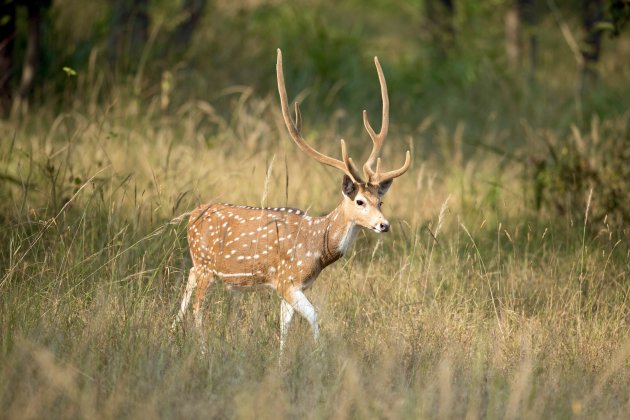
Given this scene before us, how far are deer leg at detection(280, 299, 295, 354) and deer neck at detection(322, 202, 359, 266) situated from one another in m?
0.40

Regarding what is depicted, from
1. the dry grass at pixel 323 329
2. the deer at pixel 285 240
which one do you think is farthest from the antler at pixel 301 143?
the dry grass at pixel 323 329

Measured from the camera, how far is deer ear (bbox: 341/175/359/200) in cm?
629

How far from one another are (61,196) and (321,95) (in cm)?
572

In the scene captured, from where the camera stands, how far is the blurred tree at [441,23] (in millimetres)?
16031

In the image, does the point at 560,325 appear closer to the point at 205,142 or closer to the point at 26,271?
the point at 26,271

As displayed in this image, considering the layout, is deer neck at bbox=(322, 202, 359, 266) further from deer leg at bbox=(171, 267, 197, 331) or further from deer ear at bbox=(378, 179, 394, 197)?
deer leg at bbox=(171, 267, 197, 331)

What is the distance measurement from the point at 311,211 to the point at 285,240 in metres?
2.29

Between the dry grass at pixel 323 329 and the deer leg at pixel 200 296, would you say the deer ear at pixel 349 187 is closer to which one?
the dry grass at pixel 323 329

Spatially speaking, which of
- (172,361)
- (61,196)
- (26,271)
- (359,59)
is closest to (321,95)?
(359,59)

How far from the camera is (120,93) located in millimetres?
10484

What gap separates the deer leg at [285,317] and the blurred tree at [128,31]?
6.04m

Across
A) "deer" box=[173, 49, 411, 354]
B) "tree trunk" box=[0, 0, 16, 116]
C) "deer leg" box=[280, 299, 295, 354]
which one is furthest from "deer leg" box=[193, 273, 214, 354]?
"tree trunk" box=[0, 0, 16, 116]

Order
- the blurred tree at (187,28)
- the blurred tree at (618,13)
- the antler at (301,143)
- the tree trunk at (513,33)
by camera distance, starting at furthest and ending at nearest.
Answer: the tree trunk at (513,33) < the blurred tree at (187,28) < the blurred tree at (618,13) < the antler at (301,143)

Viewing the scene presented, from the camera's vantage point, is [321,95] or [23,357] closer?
[23,357]
